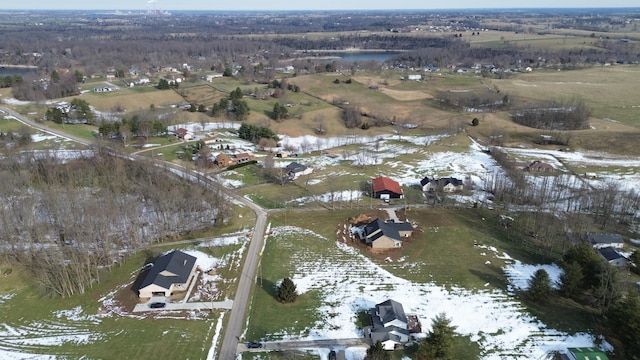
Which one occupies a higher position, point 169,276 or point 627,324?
point 627,324

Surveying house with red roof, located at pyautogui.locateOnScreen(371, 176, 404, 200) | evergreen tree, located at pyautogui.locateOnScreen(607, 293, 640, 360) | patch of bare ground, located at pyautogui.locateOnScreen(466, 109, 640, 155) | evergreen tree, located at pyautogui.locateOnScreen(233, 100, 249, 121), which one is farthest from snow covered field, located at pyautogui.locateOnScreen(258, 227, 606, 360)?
evergreen tree, located at pyautogui.locateOnScreen(233, 100, 249, 121)

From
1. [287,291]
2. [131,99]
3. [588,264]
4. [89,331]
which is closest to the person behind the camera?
[89,331]

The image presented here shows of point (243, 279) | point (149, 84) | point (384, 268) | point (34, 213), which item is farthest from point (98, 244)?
point (149, 84)

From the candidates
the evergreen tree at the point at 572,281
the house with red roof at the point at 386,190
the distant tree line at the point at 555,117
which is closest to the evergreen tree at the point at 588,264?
the evergreen tree at the point at 572,281

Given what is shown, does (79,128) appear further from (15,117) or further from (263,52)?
(263,52)

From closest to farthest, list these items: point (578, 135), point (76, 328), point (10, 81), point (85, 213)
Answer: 1. point (76, 328)
2. point (85, 213)
3. point (578, 135)
4. point (10, 81)

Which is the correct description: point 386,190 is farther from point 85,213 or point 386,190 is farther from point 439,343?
point 85,213

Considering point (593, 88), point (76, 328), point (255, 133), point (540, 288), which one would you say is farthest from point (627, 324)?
point (593, 88)
